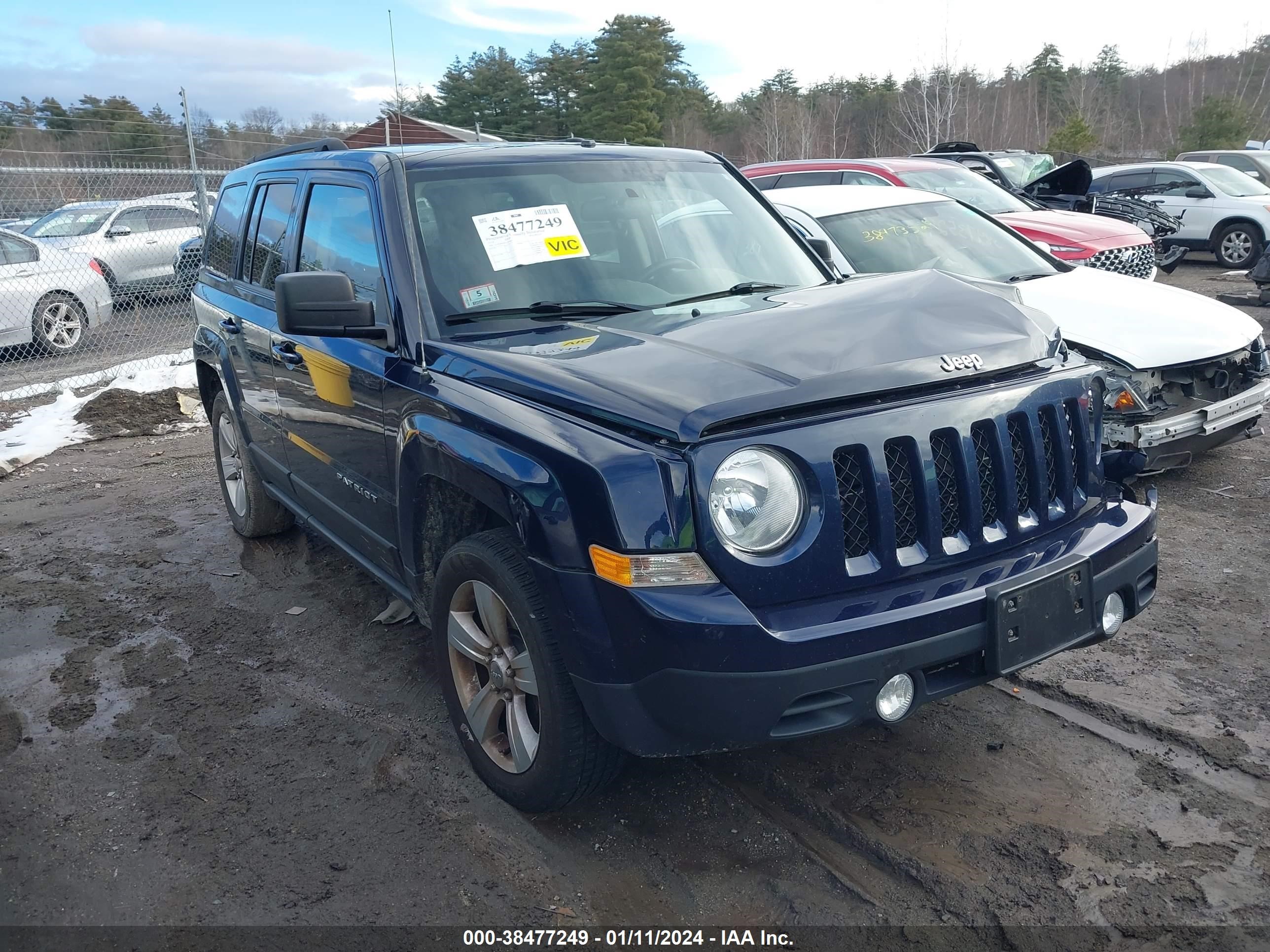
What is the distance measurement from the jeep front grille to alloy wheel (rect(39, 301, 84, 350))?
36.3ft

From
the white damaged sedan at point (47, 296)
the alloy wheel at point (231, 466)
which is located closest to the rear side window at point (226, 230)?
the alloy wheel at point (231, 466)

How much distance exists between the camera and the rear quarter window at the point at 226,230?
16.3 ft

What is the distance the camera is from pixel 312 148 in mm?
4438

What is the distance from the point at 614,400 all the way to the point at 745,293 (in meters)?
1.23

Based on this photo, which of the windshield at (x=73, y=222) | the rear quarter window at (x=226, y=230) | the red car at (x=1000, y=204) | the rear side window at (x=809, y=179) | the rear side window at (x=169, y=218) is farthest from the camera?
the rear side window at (x=169, y=218)

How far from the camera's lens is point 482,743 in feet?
10.2

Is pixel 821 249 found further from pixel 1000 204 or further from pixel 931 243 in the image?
pixel 1000 204

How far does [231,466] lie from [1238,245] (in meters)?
16.2

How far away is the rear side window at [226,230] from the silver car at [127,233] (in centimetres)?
1002

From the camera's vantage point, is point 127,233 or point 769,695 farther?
point 127,233

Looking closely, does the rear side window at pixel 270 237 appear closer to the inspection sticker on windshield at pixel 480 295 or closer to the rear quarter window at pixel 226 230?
the rear quarter window at pixel 226 230

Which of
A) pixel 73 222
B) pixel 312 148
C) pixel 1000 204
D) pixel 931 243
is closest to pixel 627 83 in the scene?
pixel 73 222

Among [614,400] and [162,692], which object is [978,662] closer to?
[614,400]

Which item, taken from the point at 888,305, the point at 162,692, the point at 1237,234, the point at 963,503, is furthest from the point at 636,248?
the point at 1237,234
